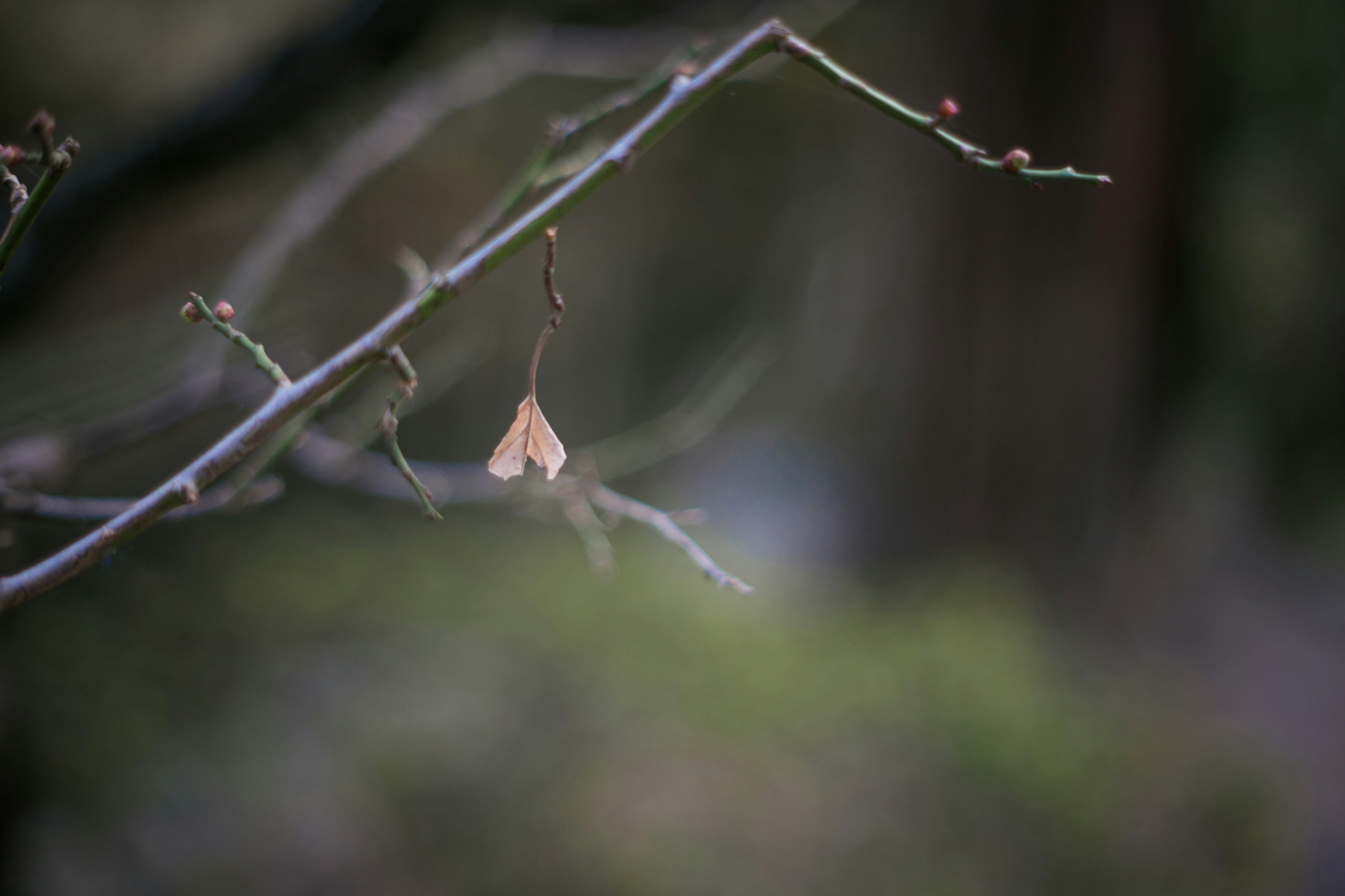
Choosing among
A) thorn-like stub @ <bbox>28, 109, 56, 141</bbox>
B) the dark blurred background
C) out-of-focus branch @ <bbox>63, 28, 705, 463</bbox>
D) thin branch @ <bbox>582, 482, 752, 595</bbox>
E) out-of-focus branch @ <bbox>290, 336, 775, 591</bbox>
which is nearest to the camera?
thorn-like stub @ <bbox>28, 109, 56, 141</bbox>

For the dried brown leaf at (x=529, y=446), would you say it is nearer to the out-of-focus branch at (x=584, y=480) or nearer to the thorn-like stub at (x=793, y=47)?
the out-of-focus branch at (x=584, y=480)

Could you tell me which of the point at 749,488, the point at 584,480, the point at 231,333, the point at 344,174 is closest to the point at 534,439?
the point at 231,333

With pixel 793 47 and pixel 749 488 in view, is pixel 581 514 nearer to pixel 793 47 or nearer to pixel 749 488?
pixel 793 47

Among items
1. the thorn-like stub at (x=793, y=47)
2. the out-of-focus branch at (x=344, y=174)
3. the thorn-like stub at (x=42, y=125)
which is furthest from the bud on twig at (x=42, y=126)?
the out-of-focus branch at (x=344, y=174)

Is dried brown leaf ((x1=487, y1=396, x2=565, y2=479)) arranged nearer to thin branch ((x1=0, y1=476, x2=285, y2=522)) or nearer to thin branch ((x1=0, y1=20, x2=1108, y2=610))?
thin branch ((x1=0, y1=20, x2=1108, y2=610))

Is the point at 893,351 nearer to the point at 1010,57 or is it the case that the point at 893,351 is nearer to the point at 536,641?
the point at 1010,57

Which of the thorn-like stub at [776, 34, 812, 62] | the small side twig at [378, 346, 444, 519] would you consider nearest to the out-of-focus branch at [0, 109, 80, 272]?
the small side twig at [378, 346, 444, 519]

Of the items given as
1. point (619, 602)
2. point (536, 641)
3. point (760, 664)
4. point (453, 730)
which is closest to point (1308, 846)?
point (760, 664)
